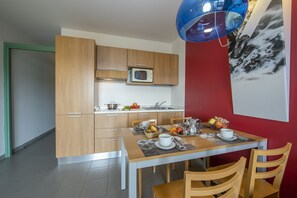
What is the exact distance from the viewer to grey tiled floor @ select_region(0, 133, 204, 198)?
161cm

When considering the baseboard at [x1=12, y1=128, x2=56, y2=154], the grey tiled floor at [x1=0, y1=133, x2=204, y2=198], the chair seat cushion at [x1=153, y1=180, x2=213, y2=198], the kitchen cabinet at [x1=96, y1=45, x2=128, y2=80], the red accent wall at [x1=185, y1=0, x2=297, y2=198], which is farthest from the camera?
the baseboard at [x1=12, y1=128, x2=56, y2=154]

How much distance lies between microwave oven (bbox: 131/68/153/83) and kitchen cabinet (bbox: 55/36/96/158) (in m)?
0.85

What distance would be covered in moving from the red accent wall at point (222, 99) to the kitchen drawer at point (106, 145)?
5.21 feet

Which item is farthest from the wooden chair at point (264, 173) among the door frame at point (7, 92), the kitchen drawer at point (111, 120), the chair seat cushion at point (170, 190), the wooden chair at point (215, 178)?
the door frame at point (7, 92)

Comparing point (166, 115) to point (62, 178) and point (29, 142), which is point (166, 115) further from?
point (29, 142)

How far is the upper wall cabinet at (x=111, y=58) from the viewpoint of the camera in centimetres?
261

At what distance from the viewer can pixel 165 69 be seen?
309cm

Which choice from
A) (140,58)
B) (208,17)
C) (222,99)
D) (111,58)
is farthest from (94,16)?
(222,99)

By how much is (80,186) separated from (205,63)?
2638 millimetres

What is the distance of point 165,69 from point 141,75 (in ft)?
2.02

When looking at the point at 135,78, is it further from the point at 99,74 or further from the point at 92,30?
the point at 92,30

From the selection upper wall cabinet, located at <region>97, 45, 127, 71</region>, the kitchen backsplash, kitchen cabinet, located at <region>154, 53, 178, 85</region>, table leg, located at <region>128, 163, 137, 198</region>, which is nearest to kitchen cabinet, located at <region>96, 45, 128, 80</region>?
upper wall cabinet, located at <region>97, 45, 127, 71</region>

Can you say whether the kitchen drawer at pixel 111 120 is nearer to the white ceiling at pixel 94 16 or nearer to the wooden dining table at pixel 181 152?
the wooden dining table at pixel 181 152

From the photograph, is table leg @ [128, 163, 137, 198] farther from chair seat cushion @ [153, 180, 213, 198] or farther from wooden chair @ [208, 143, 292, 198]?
wooden chair @ [208, 143, 292, 198]
